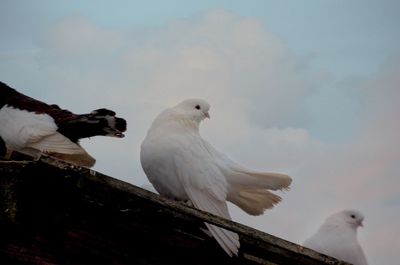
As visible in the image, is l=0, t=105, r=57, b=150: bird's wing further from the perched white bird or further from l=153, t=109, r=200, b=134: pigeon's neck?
the perched white bird

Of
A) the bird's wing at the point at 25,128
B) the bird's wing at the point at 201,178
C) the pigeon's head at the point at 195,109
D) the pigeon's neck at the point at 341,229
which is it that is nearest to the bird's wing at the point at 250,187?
the bird's wing at the point at 201,178

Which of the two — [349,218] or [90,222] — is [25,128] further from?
[349,218]

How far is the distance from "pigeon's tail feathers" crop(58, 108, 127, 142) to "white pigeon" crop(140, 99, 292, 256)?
64 cm

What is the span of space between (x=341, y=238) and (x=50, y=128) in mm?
4052

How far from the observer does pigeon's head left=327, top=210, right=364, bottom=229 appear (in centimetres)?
908

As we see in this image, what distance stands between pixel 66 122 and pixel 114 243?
2.17 m

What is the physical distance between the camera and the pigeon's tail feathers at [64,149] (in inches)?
252

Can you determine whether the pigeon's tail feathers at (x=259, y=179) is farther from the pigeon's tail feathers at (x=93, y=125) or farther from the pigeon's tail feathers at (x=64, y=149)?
the pigeon's tail feathers at (x=64, y=149)

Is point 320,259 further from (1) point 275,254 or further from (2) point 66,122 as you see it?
(2) point 66,122

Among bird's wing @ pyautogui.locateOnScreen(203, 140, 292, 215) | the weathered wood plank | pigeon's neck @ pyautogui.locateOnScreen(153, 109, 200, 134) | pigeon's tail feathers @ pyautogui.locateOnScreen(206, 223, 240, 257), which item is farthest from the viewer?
pigeon's neck @ pyautogui.locateOnScreen(153, 109, 200, 134)

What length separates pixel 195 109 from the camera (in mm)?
7477

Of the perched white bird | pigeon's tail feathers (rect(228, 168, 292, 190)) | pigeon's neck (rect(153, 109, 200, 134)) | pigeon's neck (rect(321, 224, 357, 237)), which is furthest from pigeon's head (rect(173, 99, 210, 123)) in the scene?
pigeon's neck (rect(321, 224, 357, 237))

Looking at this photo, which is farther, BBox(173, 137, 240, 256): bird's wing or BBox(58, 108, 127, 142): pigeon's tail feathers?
BBox(173, 137, 240, 256): bird's wing

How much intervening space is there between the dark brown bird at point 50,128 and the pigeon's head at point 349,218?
154 inches
